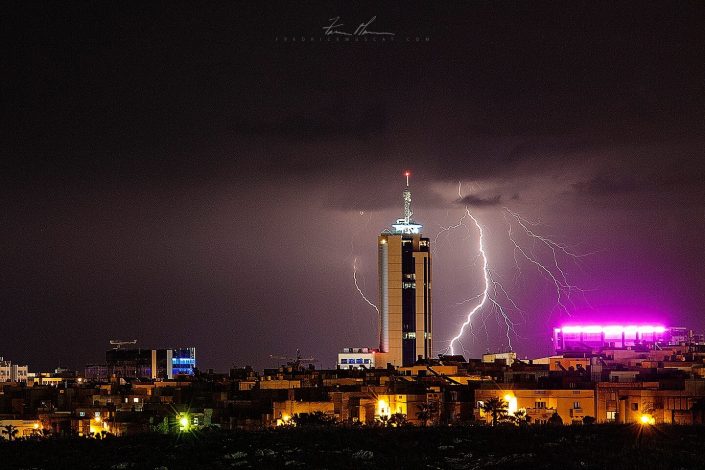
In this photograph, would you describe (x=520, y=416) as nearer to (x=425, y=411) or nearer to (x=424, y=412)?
(x=424, y=412)

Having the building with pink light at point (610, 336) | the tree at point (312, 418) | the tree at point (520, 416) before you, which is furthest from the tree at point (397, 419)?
the building with pink light at point (610, 336)

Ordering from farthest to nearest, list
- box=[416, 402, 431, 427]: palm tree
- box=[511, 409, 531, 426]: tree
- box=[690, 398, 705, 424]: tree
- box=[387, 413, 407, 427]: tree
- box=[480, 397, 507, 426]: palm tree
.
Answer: box=[416, 402, 431, 427]: palm tree
box=[480, 397, 507, 426]: palm tree
box=[387, 413, 407, 427]: tree
box=[511, 409, 531, 426]: tree
box=[690, 398, 705, 424]: tree

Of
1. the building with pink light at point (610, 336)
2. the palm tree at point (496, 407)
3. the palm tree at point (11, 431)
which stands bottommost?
the palm tree at point (11, 431)

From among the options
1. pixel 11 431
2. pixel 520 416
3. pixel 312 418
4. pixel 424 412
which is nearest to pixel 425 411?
pixel 424 412

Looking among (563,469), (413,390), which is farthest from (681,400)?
(563,469)

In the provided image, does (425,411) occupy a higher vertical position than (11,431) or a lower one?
higher

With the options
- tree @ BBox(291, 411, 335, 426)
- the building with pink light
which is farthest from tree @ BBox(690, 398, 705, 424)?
the building with pink light

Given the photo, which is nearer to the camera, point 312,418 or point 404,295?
point 312,418

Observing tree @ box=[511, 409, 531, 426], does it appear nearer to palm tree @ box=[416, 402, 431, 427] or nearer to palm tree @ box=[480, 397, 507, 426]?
palm tree @ box=[480, 397, 507, 426]

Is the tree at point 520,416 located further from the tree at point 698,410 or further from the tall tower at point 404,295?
the tall tower at point 404,295
